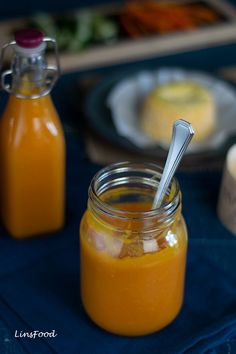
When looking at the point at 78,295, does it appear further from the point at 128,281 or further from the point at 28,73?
the point at 28,73

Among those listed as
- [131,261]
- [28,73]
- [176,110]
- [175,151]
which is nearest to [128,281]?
[131,261]

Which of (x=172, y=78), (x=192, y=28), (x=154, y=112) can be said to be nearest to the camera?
(x=154, y=112)

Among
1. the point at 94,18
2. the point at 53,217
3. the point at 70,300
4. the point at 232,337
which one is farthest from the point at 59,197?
the point at 94,18

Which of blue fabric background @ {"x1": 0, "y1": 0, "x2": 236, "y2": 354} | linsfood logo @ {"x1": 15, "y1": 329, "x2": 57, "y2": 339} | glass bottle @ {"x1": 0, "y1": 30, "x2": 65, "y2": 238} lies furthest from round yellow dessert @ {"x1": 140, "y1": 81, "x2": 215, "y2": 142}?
linsfood logo @ {"x1": 15, "y1": 329, "x2": 57, "y2": 339}

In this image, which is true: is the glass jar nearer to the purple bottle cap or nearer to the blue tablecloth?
the blue tablecloth

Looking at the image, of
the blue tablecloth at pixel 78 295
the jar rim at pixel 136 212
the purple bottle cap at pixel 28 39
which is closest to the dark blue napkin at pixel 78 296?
the blue tablecloth at pixel 78 295

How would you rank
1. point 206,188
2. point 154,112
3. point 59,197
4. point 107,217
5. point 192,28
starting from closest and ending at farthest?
point 107,217 < point 59,197 < point 206,188 < point 154,112 < point 192,28

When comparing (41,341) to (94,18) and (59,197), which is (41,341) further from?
(94,18)
